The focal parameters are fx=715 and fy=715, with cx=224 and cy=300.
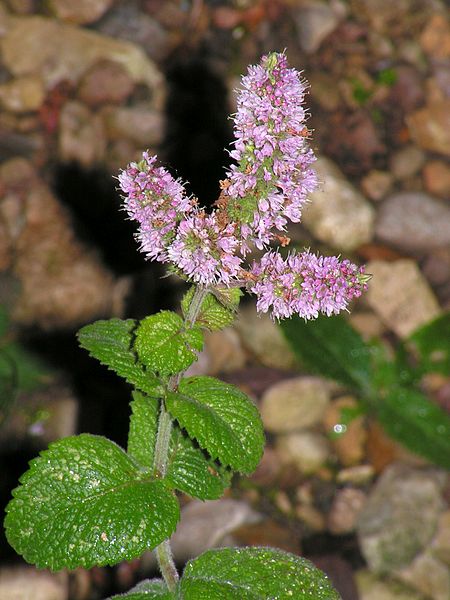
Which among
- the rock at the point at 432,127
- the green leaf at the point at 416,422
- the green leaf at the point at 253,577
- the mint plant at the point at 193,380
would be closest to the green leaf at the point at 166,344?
the mint plant at the point at 193,380

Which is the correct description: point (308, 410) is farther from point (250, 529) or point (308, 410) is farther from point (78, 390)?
point (78, 390)

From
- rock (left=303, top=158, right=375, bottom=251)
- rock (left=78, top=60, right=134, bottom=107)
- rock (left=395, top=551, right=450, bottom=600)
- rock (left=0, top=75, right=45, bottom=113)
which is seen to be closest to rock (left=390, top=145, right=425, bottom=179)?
rock (left=303, top=158, right=375, bottom=251)

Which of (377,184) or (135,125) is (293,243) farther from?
(135,125)

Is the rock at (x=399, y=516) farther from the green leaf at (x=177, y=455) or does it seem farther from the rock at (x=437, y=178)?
the rock at (x=437, y=178)

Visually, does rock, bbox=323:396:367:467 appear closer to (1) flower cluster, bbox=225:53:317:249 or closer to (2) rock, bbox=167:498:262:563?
(2) rock, bbox=167:498:262:563

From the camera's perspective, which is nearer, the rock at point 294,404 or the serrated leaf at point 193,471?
the serrated leaf at point 193,471

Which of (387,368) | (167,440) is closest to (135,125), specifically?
(387,368)

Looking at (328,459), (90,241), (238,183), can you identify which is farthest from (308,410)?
(238,183)

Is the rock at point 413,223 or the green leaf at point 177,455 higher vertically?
the green leaf at point 177,455
